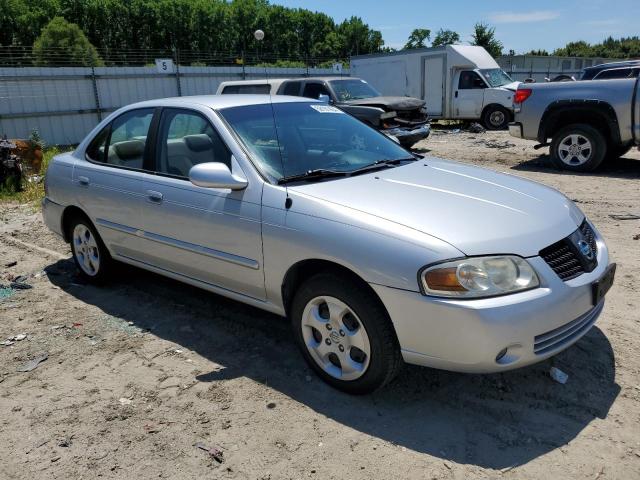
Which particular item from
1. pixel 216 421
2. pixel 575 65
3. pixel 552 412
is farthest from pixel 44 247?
pixel 575 65

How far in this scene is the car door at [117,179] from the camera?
167 inches

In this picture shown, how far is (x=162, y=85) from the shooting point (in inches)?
737

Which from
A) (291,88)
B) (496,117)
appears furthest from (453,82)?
(291,88)

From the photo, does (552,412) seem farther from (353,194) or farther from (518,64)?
(518,64)

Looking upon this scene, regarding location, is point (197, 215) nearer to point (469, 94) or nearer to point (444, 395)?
point (444, 395)

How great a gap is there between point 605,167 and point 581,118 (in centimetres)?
121

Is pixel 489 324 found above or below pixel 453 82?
below

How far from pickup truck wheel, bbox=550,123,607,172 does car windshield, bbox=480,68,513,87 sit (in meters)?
9.03

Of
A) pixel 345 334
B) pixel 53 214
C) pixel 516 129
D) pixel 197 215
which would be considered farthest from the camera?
pixel 516 129

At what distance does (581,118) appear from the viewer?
935cm

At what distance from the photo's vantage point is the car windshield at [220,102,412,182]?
355 cm

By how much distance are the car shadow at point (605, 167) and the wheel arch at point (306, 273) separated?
25.7 feet

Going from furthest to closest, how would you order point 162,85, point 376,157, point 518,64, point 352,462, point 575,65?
1. point 575,65
2. point 518,64
3. point 162,85
4. point 376,157
5. point 352,462

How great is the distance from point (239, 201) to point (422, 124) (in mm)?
10299
